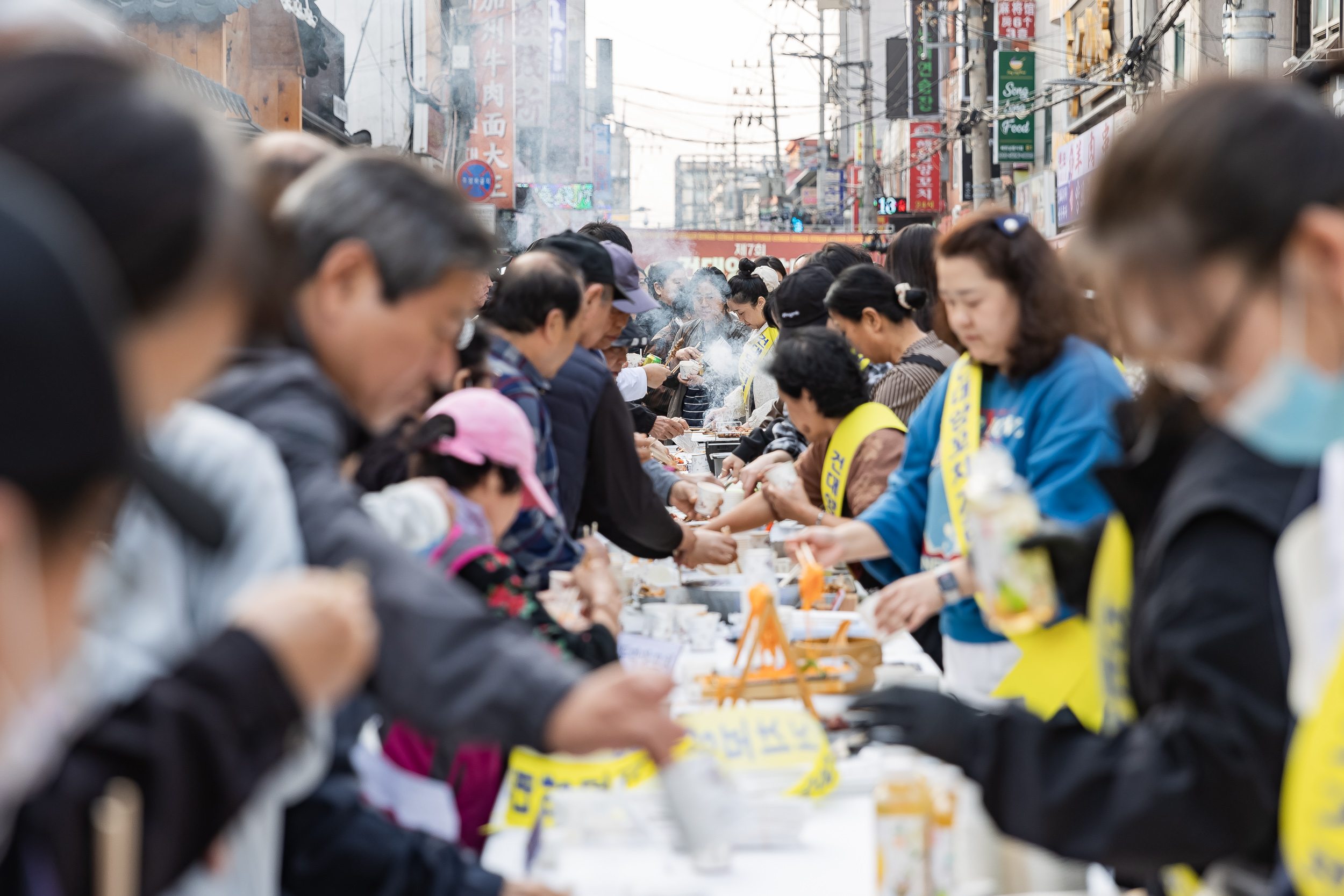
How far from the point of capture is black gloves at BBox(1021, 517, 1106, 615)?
1904 mm

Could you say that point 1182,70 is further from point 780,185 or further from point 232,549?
point 780,185

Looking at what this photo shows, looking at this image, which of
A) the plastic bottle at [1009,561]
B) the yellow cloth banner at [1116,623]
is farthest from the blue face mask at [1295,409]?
the plastic bottle at [1009,561]

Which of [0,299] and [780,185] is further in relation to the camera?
[780,185]

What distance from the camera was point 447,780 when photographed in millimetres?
2498

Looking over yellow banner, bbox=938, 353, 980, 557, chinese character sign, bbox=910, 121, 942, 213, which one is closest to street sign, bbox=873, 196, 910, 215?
chinese character sign, bbox=910, 121, 942, 213

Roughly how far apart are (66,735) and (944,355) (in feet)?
13.4

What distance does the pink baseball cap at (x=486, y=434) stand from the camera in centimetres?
253

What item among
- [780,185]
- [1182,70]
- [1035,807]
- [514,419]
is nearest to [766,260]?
[514,419]

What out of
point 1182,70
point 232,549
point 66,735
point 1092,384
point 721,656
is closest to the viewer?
point 66,735

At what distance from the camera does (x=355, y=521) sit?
52.1 inches

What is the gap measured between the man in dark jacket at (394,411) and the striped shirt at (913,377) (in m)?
3.17

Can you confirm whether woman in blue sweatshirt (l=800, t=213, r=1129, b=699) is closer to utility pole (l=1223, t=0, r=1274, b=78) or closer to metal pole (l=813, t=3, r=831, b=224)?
utility pole (l=1223, t=0, r=1274, b=78)

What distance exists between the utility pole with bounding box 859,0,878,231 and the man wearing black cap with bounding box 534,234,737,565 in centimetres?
3193

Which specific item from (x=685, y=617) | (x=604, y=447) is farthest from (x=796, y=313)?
(x=685, y=617)
